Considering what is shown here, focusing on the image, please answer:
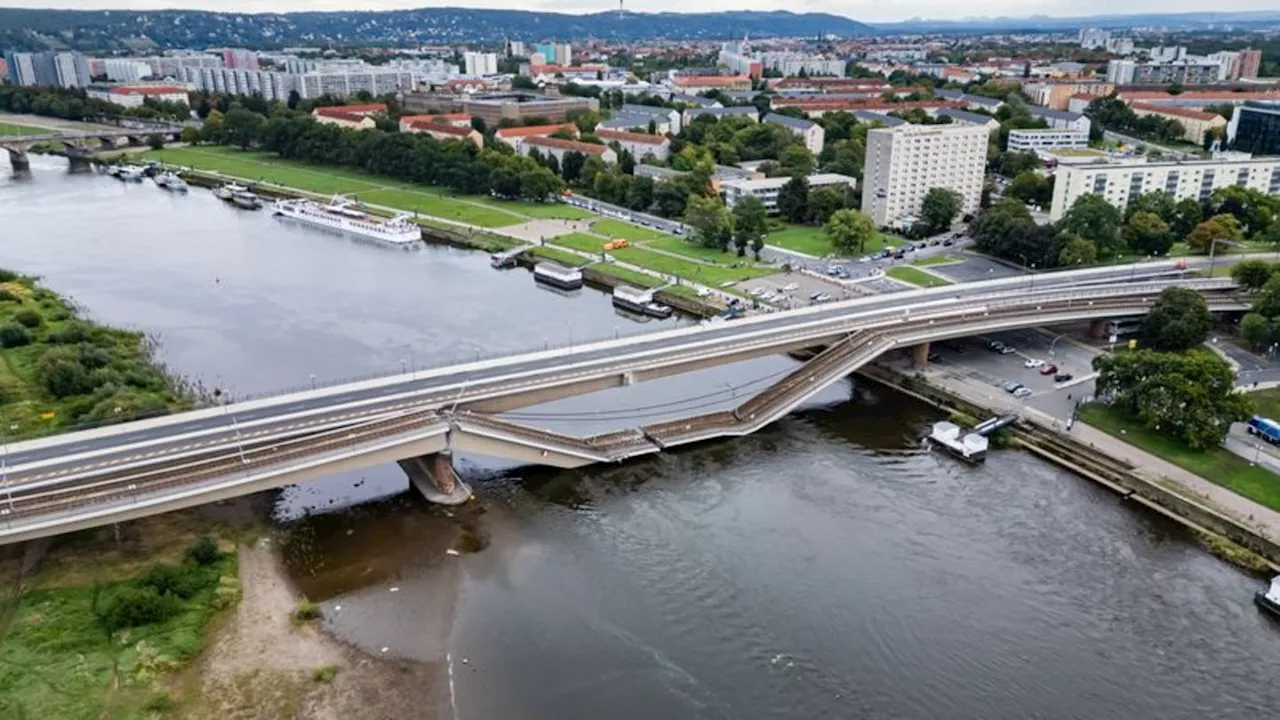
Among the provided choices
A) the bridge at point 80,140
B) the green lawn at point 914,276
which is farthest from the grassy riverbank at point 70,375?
the bridge at point 80,140

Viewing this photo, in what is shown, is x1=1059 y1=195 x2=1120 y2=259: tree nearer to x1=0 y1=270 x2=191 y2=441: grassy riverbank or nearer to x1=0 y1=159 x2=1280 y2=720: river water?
x1=0 y1=159 x2=1280 y2=720: river water

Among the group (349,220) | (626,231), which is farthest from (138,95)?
(626,231)

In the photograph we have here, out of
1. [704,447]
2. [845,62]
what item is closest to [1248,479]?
[704,447]

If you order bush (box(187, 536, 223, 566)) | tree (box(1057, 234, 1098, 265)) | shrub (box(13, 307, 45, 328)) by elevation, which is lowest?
bush (box(187, 536, 223, 566))

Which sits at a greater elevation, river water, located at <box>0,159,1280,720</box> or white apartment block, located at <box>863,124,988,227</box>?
white apartment block, located at <box>863,124,988,227</box>

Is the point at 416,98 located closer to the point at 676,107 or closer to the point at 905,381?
the point at 676,107

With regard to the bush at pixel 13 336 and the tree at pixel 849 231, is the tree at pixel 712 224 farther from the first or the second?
the bush at pixel 13 336

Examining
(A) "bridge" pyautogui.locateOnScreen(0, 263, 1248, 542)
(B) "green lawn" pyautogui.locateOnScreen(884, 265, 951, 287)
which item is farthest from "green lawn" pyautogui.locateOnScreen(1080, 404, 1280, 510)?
(B) "green lawn" pyautogui.locateOnScreen(884, 265, 951, 287)
